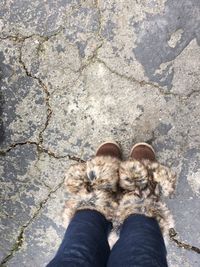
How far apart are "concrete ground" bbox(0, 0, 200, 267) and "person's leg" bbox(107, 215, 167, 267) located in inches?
18.4

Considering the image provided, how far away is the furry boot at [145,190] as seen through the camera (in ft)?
6.26

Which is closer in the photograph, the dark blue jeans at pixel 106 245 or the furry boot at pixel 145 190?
the dark blue jeans at pixel 106 245

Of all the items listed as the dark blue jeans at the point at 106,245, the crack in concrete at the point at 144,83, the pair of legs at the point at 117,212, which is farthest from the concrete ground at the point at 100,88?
the dark blue jeans at the point at 106,245

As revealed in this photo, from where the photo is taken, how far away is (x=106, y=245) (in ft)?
5.94

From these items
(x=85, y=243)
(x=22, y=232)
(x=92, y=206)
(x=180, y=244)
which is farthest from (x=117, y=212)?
(x=22, y=232)

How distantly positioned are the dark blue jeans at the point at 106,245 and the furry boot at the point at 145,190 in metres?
0.04

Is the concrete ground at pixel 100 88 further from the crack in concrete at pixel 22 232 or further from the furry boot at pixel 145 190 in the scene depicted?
the furry boot at pixel 145 190

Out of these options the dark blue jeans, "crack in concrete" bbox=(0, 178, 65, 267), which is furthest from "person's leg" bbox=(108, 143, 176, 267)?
"crack in concrete" bbox=(0, 178, 65, 267)

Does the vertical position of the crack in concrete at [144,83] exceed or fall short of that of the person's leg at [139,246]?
it exceeds it

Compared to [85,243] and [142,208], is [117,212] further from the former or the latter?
[85,243]

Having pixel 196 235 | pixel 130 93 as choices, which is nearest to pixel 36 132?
pixel 130 93

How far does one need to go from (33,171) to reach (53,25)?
2.50ft

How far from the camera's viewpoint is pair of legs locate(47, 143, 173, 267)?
163cm

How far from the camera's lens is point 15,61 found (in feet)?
7.26
